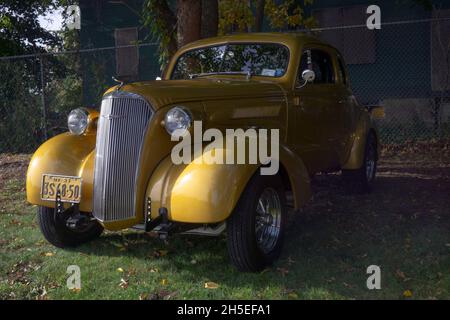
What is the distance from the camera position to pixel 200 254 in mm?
4660

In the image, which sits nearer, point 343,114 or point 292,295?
point 292,295

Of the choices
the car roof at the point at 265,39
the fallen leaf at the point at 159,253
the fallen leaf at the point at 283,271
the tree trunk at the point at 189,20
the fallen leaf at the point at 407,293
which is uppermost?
the tree trunk at the point at 189,20

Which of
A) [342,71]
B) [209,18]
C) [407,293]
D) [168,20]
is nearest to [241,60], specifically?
[342,71]

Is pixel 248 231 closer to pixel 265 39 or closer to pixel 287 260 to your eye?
pixel 287 260

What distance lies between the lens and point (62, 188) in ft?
14.1

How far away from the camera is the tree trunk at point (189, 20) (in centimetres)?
712

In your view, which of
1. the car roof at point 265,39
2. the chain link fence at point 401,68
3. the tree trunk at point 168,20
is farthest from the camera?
the chain link fence at point 401,68

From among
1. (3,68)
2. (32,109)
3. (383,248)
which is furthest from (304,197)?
(3,68)

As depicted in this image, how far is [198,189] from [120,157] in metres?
0.68

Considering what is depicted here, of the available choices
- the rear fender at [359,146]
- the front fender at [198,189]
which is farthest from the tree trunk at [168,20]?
the front fender at [198,189]

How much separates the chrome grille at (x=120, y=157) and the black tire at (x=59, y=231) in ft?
2.68

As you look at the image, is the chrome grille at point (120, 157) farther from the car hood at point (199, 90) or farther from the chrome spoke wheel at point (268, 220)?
the chrome spoke wheel at point (268, 220)

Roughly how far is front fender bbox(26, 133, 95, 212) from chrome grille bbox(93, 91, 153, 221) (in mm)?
210

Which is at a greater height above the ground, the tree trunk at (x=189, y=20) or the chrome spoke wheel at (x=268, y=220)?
the tree trunk at (x=189, y=20)
